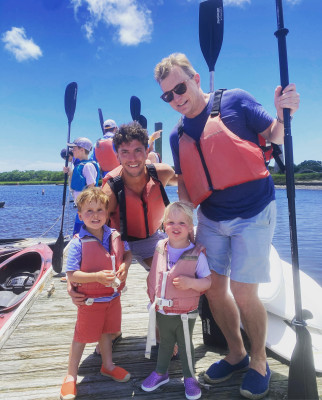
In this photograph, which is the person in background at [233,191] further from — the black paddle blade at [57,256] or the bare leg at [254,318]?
the black paddle blade at [57,256]

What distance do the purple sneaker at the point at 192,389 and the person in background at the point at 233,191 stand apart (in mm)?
148

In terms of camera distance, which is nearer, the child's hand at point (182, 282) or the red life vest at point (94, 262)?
the child's hand at point (182, 282)

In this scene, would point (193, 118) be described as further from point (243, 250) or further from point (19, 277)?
point (19, 277)

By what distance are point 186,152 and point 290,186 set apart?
0.73 m

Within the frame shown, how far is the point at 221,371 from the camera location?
2.08 m

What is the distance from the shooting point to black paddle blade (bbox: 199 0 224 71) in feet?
12.8

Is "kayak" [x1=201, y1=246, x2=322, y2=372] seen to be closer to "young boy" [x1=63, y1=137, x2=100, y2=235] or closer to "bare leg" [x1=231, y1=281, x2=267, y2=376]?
"bare leg" [x1=231, y1=281, x2=267, y2=376]

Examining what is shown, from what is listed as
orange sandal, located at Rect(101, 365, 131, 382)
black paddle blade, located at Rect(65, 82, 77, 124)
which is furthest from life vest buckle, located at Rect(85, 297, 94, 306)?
black paddle blade, located at Rect(65, 82, 77, 124)

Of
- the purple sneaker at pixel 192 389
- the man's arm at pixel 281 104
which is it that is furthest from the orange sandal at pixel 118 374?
the man's arm at pixel 281 104

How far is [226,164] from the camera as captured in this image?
198 centimetres

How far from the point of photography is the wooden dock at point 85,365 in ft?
6.57

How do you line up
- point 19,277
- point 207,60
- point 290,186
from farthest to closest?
point 19,277
point 207,60
point 290,186

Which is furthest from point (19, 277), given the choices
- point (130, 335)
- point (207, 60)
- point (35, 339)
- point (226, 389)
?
point (207, 60)

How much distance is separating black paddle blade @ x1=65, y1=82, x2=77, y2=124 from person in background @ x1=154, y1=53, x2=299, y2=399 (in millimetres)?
4673
